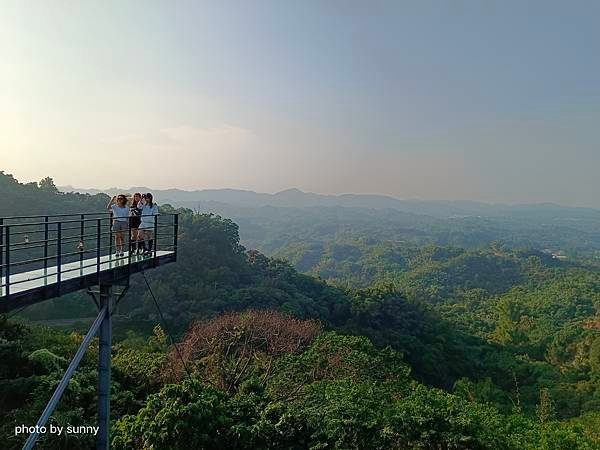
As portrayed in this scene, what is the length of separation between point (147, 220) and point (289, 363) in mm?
6062

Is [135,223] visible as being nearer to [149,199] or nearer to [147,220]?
[147,220]

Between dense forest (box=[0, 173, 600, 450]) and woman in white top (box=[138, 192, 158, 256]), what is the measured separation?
3.09m

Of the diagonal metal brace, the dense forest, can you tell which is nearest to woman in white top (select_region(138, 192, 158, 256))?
the diagonal metal brace

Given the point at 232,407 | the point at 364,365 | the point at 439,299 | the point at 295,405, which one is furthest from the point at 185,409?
the point at 439,299

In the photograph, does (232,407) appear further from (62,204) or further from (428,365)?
(62,204)

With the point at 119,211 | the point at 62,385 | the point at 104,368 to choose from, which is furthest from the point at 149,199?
the point at 62,385

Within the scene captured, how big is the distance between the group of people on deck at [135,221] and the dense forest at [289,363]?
314cm

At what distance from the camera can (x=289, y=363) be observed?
12719 millimetres

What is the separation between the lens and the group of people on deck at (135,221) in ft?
27.2

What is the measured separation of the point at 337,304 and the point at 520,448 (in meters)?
30.6

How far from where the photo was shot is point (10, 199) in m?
38.9

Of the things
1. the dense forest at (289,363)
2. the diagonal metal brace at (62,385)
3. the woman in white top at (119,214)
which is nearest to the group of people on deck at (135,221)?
the woman in white top at (119,214)

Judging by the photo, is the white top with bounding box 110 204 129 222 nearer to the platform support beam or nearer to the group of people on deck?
the group of people on deck

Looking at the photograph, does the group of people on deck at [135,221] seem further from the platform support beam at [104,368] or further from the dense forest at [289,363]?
the dense forest at [289,363]
